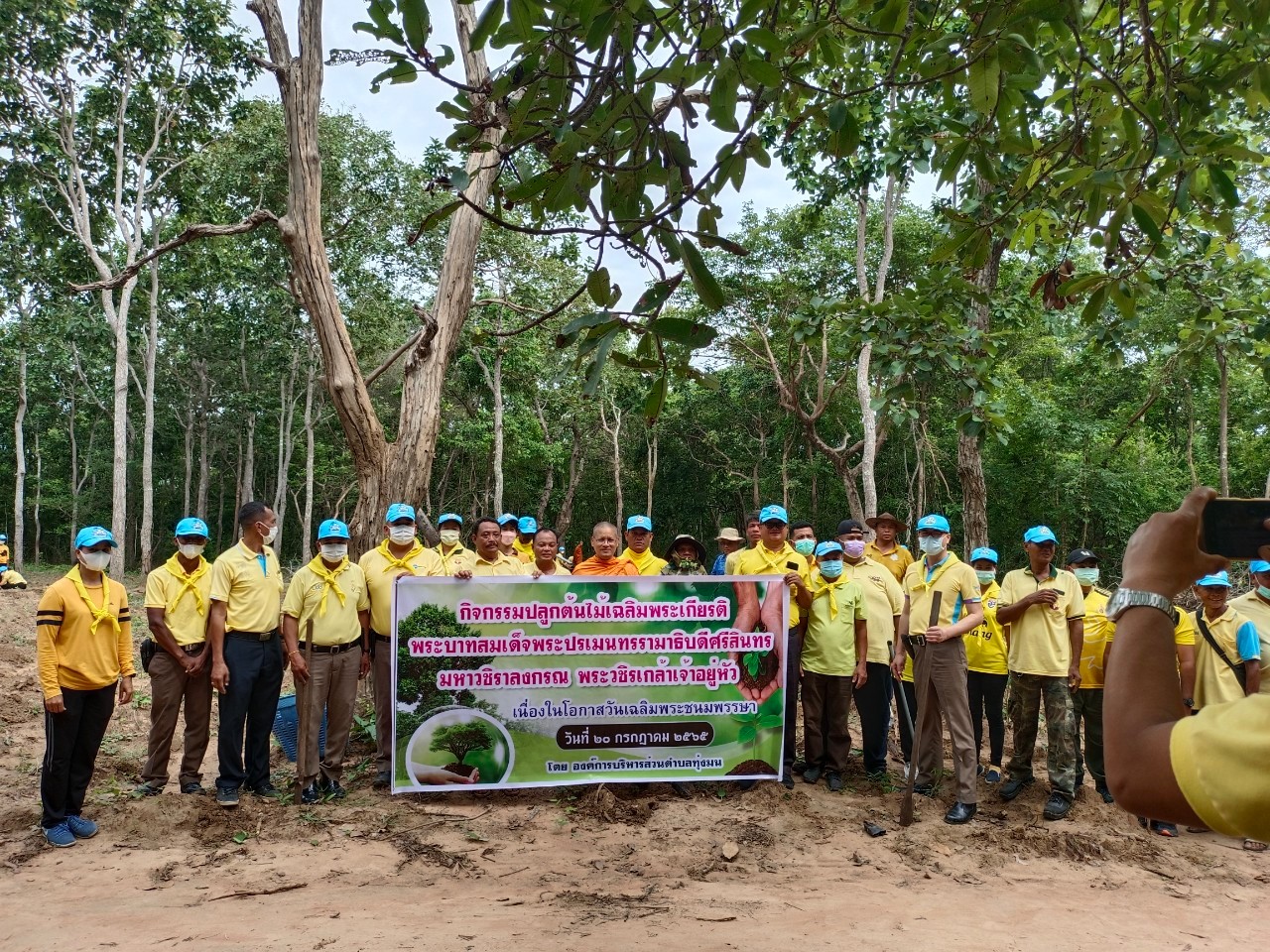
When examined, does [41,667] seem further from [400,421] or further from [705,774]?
[705,774]

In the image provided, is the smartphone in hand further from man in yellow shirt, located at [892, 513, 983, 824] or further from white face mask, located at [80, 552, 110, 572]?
white face mask, located at [80, 552, 110, 572]

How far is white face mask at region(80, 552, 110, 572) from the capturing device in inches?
193

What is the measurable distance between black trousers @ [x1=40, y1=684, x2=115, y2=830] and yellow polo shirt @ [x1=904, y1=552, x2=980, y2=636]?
5.13 metres

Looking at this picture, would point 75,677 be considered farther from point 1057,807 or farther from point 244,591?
point 1057,807

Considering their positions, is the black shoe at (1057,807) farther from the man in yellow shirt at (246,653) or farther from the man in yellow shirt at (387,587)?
the man in yellow shirt at (246,653)

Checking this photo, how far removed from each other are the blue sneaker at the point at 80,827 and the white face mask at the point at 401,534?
2.41 meters

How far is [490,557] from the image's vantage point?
6609 mm

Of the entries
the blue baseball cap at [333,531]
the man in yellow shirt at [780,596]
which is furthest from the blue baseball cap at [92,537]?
the man in yellow shirt at [780,596]

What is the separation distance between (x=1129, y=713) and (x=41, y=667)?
17.2 feet

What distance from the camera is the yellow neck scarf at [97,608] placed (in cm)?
482

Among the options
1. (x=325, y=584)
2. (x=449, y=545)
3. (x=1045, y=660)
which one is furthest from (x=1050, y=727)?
(x=325, y=584)

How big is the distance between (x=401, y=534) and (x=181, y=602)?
1.45 m

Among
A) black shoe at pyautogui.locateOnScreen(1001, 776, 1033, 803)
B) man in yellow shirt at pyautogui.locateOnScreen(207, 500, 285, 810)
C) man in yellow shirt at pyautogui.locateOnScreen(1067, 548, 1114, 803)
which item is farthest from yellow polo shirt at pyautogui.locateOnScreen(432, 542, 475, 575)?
man in yellow shirt at pyautogui.locateOnScreen(1067, 548, 1114, 803)

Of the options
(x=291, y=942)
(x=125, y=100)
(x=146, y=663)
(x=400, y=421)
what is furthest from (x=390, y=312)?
(x=291, y=942)
